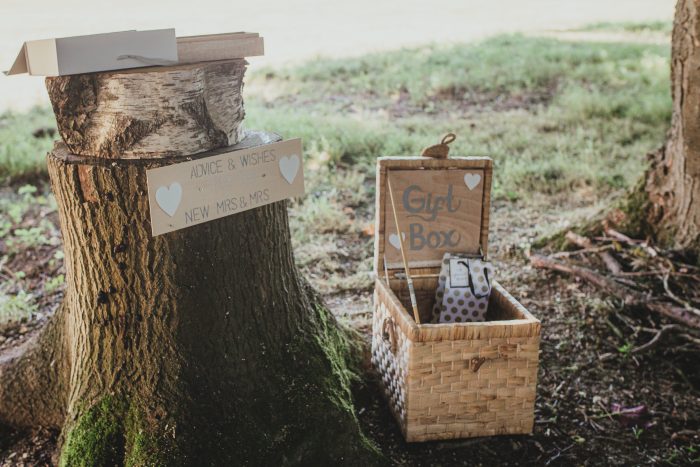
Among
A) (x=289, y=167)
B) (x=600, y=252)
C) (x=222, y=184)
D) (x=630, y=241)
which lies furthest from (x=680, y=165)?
(x=222, y=184)

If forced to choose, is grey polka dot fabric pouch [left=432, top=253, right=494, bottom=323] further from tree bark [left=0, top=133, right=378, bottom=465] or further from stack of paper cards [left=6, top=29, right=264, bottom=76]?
stack of paper cards [left=6, top=29, right=264, bottom=76]

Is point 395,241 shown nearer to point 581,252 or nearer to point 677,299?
point 677,299

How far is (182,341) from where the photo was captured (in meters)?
2.22

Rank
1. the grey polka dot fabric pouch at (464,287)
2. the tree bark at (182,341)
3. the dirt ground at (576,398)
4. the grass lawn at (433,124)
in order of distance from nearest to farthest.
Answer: the tree bark at (182,341) → the dirt ground at (576,398) → the grey polka dot fabric pouch at (464,287) → the grass lawn at (433,124)

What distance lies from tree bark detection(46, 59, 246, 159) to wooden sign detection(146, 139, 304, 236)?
89 mm

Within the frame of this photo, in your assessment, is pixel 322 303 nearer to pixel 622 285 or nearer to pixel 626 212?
pixel 622 285

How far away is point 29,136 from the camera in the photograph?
6539 mm

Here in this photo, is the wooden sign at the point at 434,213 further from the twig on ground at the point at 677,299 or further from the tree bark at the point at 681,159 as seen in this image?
the tree bark at the point at 681,159

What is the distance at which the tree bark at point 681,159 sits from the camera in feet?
11.9

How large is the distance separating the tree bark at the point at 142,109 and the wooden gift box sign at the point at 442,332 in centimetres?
91

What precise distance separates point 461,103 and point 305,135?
8.73 ft

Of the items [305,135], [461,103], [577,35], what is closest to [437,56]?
[461,103]

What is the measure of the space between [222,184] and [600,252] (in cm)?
284

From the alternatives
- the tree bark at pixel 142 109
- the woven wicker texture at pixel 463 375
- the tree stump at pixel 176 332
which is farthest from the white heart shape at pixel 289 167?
the woven wicker texture at pixel 463 375
